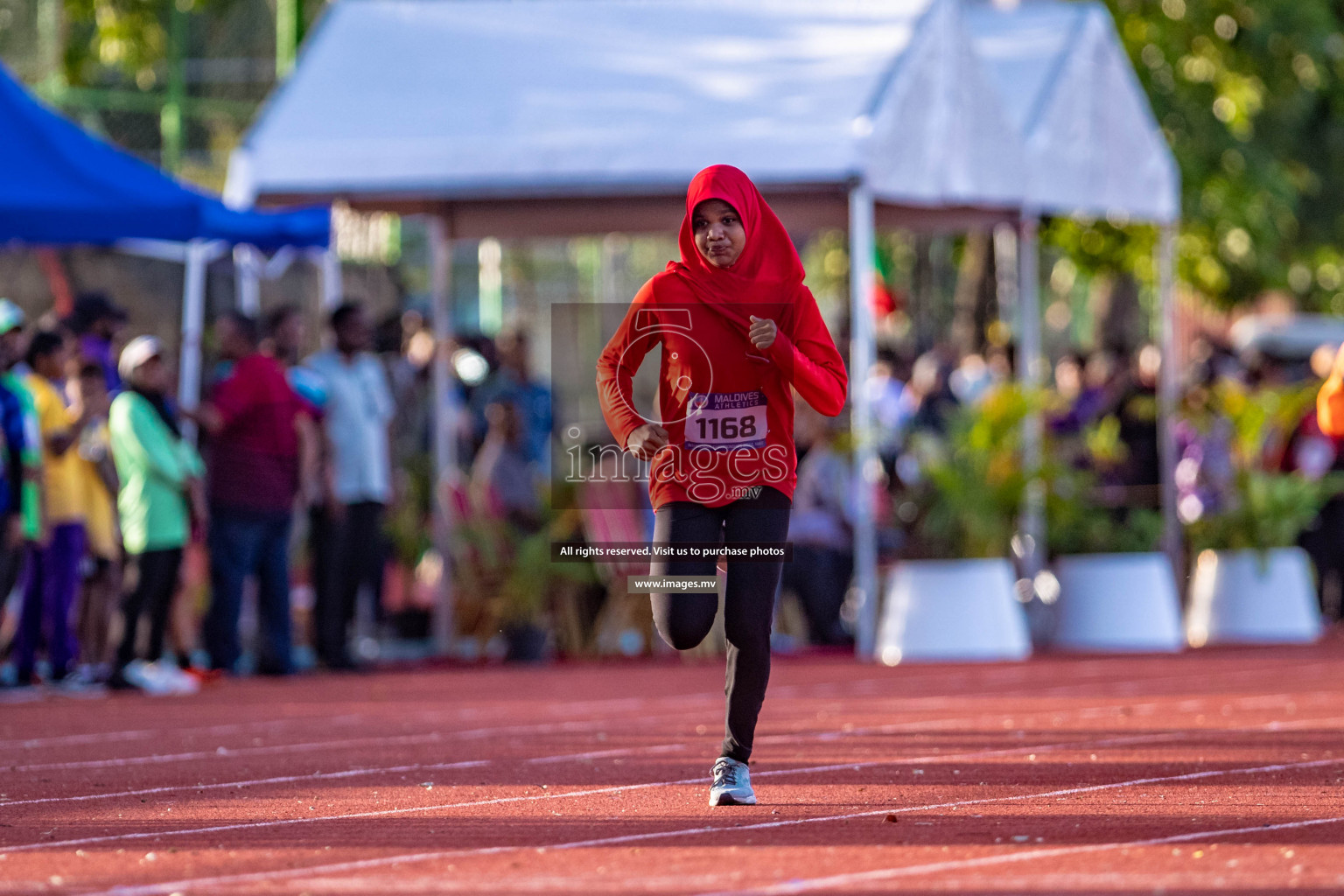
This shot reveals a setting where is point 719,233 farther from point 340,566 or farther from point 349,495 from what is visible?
point 340,566

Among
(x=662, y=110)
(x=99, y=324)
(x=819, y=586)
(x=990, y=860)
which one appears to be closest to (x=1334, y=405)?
(x=819, y=586)

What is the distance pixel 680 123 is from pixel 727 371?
8303 millimetres

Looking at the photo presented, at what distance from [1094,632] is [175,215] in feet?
23.2

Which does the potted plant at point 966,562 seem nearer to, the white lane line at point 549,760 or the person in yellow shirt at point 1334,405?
the person in yellow shirt at point 1334,405

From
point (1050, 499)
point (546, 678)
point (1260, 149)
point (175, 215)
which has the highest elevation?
point (1260, 149)

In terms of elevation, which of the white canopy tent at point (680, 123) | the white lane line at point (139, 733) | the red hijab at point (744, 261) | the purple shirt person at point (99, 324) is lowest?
the white lane line at point (139, 733)

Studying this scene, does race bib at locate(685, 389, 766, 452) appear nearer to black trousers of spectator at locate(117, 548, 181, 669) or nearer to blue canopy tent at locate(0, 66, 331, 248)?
black trousers of spectator at locate(117, 548, 181, 669)

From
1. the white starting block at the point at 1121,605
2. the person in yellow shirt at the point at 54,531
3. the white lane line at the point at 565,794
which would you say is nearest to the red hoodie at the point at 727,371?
the white lane line at the point at 565,794

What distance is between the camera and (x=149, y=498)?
14.1m

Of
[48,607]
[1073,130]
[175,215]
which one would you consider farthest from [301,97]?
[1073,130]

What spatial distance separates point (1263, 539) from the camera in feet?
58.1

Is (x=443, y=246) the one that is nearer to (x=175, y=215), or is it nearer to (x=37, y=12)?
(x=175, y=215)

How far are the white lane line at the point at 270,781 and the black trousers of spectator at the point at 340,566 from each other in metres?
6.38

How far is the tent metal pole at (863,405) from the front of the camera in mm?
15391
